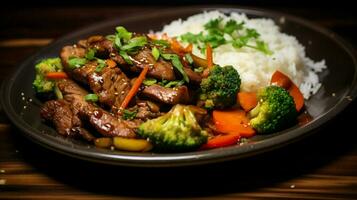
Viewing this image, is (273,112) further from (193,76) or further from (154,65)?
(154,65)

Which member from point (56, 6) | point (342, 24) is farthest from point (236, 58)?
point (56, 6)

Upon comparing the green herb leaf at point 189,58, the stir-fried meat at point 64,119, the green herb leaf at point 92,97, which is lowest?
the stir-fried meat at point 64,119

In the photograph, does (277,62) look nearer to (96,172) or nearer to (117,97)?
(117,97)

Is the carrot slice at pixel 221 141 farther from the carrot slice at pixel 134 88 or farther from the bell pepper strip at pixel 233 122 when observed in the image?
the carrot slice at pixel 134 88

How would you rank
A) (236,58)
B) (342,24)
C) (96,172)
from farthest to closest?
(342,24) → (236,58) → (96,172)

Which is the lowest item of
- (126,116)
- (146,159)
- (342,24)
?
(146,159)

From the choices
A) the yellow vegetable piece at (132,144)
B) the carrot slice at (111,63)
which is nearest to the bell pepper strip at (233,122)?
the yellow vegetable piece at (132,144)

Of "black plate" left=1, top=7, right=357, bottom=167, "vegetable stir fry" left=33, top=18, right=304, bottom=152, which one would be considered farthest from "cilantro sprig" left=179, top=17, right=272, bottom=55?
"black plate" left=1, top=7, right=357, bottom=167
